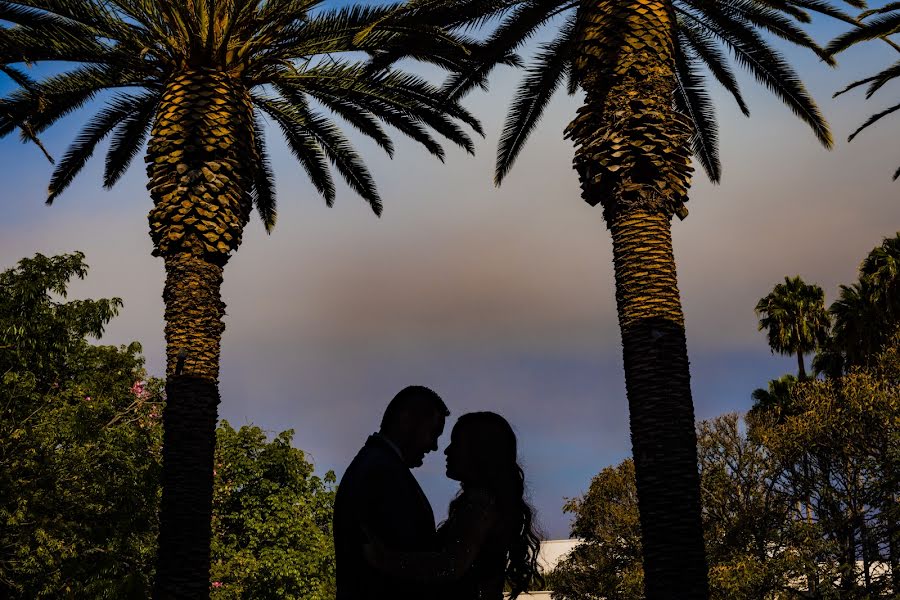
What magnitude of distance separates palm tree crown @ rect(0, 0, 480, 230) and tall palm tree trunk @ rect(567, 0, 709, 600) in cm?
242

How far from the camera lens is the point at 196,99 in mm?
11945

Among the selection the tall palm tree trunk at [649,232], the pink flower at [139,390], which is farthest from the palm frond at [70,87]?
the pink flower at [139,390]

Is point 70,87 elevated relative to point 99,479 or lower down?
elevated

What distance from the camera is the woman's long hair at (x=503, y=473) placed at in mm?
4043

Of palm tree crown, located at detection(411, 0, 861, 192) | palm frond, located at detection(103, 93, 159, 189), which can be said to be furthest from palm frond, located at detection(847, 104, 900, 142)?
palm frond, located at detection(103, 93, 159, 189)

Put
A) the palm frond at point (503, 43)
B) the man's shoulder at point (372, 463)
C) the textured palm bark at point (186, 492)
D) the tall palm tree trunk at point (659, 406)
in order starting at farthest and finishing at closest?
the palm frond at point (503, 43)
the textured palm bark at point (186, 492)
the tall palm tree trunk at point (659, 406)
the man's shoulder at point (372, 463)

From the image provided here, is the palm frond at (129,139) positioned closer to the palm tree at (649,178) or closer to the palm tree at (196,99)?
the palm tree at (196,99)

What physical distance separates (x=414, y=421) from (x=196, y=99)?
914cm

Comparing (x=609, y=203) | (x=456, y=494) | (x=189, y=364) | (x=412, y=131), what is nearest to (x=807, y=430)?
(x=412, y=131)

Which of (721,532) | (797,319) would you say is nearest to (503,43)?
(721,532)

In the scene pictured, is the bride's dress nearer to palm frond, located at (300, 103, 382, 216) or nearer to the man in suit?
the man in suit

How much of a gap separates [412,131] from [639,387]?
357 inches

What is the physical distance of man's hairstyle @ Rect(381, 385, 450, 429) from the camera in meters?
3.99

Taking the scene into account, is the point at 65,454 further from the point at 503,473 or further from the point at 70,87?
the point at 503,473
